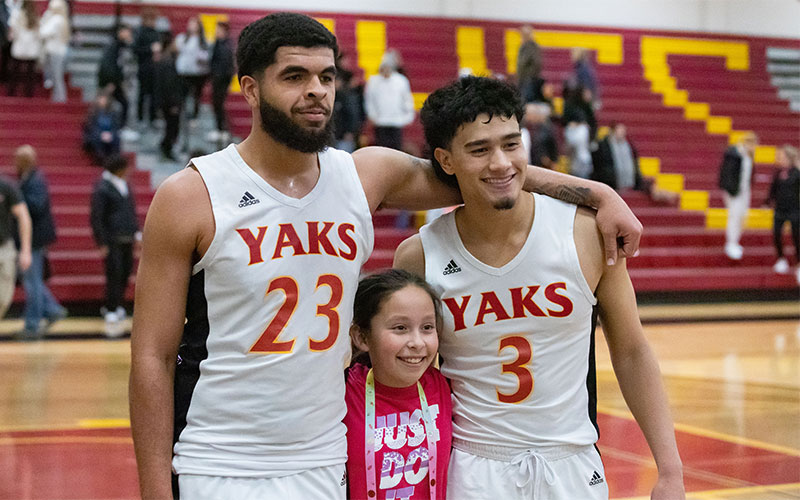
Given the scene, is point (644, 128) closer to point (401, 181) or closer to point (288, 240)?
point (401, 181)

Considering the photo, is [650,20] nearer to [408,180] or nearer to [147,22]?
[147,22]

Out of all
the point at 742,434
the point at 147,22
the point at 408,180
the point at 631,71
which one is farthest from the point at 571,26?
the point at 408,180

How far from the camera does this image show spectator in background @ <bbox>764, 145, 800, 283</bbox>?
1628 cm

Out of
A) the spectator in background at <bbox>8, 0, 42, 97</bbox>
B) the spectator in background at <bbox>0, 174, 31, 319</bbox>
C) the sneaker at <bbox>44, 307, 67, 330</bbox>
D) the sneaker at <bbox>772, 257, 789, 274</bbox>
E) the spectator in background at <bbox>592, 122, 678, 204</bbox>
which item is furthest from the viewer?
the spectator in background at <bbox>592, 122, 678, 204</bbox>

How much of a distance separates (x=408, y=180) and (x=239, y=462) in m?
1.03

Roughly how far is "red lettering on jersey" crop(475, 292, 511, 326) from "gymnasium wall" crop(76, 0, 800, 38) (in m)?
18.4

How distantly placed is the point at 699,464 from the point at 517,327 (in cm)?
385

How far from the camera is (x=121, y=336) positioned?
11820 millimetres

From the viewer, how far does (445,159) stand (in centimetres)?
312

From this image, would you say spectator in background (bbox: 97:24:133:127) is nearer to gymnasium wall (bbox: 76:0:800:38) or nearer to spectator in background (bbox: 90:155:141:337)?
spectator in background (bbox: 90:155:141:337)

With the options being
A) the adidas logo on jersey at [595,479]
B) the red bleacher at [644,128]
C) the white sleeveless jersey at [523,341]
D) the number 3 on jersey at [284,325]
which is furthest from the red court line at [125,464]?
the red bleacher at [644,128]

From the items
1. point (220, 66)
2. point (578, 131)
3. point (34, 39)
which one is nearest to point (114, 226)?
point (220, 66)

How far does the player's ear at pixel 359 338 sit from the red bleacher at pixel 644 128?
35.5ft

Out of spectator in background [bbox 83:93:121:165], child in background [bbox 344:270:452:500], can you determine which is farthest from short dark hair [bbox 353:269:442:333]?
spectator in background [bbox 83:93:121:165]
